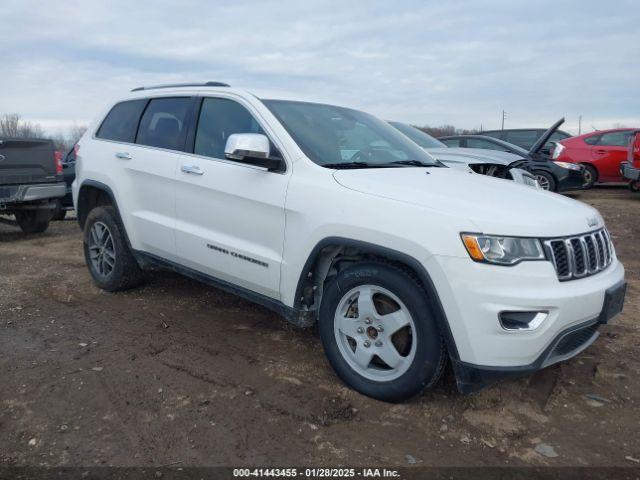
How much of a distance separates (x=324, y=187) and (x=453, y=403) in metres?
1.48

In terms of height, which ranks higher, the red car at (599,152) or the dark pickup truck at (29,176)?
the red car at (599,152)

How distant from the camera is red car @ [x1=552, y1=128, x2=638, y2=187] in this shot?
1231 centimetres

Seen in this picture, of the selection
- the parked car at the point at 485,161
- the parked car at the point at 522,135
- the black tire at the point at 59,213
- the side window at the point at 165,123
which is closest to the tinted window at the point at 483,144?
the parked car at the point at 485,161

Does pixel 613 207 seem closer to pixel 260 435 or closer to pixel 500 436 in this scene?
pixel 500 436

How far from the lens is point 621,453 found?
8.93ft

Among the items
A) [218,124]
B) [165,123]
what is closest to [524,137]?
[165,123]

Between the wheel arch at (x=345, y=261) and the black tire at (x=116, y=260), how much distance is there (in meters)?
2.22

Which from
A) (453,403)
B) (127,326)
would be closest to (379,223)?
(453,403)

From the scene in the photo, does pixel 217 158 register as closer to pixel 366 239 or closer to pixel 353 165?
pixel 353 165

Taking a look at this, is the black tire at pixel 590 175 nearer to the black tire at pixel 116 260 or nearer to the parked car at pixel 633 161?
the parked car at pixel 633 161

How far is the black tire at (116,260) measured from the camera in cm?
489

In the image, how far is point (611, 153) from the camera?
12.3m

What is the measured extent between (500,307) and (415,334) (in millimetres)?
485

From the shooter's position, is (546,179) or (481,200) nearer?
(481,200)
